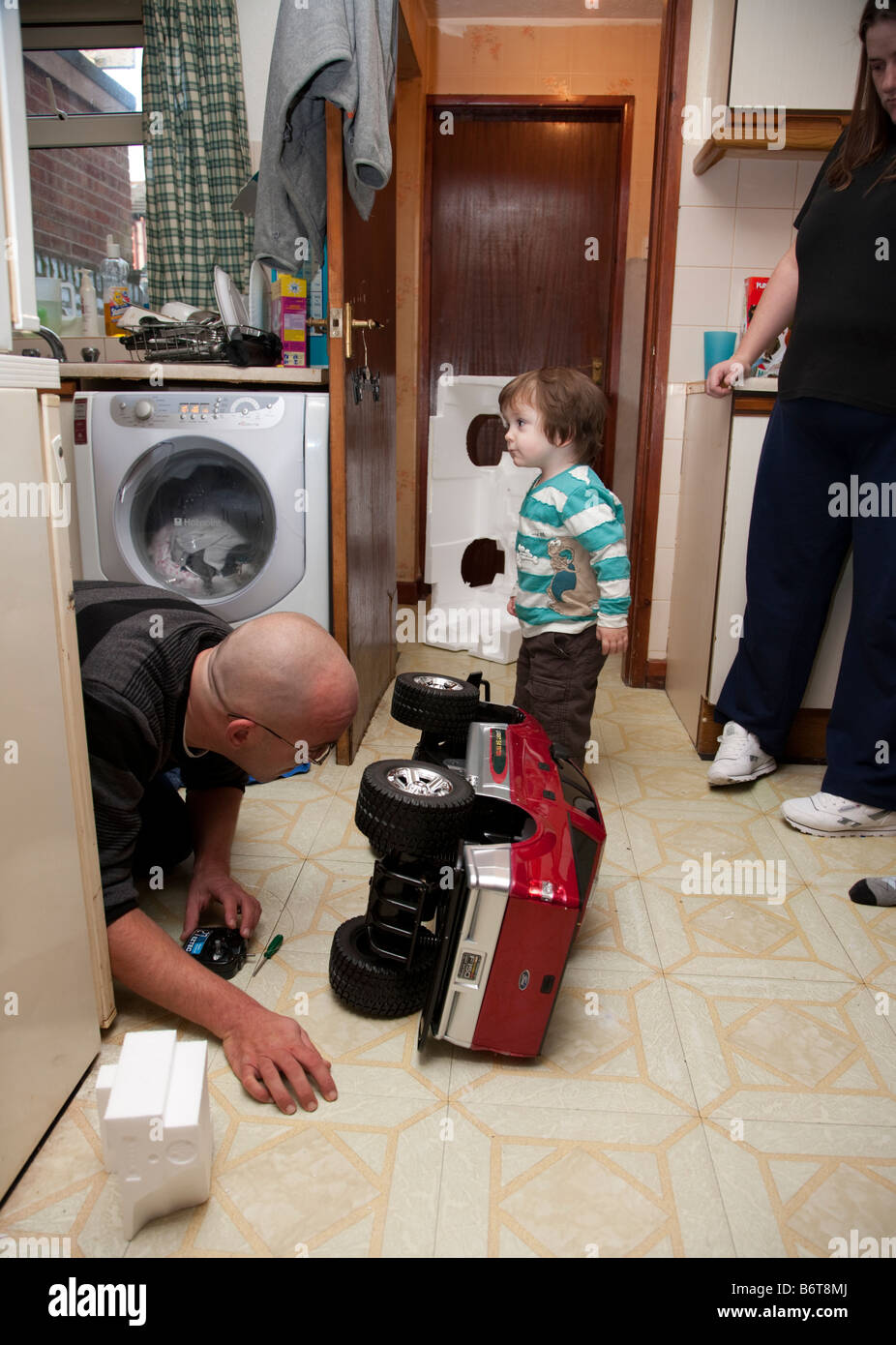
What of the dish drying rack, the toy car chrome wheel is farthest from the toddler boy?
the toy car chrome wheel

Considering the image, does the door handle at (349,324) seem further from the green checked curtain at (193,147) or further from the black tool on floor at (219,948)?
the black tool on floor at (219,948)

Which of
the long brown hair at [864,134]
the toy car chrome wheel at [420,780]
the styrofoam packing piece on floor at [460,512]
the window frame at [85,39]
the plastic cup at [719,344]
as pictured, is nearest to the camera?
the toy car chrome wheel at [420,780]

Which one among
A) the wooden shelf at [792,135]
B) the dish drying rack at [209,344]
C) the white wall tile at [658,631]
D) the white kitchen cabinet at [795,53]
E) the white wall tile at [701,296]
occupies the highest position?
the white kitchen cabinet at [795,53]

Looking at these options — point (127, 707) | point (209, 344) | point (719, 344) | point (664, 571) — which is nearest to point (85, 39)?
point (209, 344)

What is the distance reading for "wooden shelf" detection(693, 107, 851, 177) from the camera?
2.31 meters

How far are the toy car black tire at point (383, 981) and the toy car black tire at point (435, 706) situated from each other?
37 centimetres

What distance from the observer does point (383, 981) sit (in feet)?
4.19

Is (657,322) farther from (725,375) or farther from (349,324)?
(349,324)

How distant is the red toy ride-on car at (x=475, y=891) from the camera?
3.54 ft

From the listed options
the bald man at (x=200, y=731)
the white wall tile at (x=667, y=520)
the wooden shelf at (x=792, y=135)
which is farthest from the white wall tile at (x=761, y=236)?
the bald man at (x=200, y=731)

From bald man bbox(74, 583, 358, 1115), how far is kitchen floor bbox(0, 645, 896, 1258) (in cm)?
7

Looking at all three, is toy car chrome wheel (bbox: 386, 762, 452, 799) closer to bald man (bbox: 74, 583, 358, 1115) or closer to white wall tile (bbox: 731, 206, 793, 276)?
bald man (bbox: 74, 583, 358, 1115)

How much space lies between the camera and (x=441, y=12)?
→ 3457 millimetres
